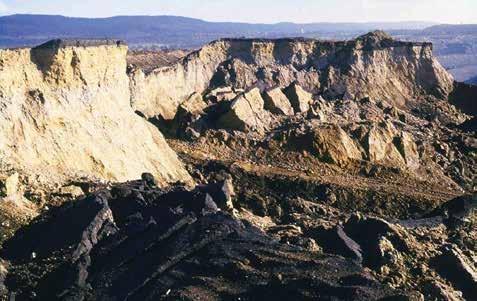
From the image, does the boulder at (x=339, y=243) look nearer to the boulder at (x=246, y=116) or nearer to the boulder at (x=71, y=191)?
the boulder at (x=71, y=191)

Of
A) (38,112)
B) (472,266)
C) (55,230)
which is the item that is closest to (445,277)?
(472,266)

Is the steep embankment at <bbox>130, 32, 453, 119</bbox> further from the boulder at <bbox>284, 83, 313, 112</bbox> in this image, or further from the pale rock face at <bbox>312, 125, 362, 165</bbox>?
the pale rock face at <bbox>312, 125, 362, 165</bbox>

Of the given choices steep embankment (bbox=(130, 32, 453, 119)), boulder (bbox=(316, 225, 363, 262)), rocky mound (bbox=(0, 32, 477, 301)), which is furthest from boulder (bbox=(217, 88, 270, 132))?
boulder (bbox=(316, 225, 363, 262))

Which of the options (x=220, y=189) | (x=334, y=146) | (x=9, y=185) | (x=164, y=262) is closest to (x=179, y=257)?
(x=164, y=262)

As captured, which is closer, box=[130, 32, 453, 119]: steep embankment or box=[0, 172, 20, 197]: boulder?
box=[0, 172, 20, 197]: boulder

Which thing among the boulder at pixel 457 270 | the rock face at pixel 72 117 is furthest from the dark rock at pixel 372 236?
the rock face at pixel 72 117

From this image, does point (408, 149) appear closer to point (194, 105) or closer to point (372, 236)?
point (194, 105)
